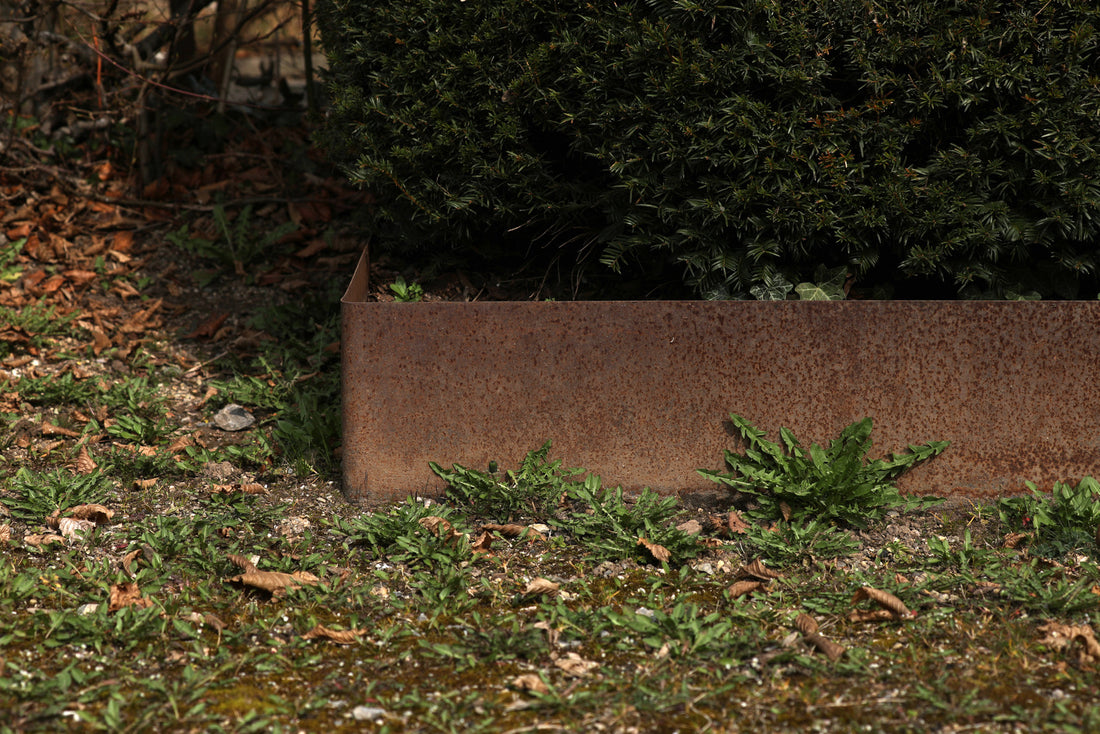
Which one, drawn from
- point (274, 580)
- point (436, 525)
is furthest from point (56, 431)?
point (436, 525)

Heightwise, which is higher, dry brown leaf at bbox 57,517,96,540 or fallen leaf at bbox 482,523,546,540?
fallen leaf at bbox 482,523,546,540

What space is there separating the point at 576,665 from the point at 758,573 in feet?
2.26

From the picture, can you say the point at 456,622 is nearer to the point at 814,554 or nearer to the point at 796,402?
the point at 814,554

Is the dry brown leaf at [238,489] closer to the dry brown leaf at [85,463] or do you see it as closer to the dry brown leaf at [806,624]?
the dry brown leaf at [85,463]

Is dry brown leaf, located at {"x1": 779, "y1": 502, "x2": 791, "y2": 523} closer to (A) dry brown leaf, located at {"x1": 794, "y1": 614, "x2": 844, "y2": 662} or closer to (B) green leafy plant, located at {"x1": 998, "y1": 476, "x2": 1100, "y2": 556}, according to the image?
(A) dry brown leaf, located at {"x1": 794, "y1": 614, "x2": 844, "y2": 662}

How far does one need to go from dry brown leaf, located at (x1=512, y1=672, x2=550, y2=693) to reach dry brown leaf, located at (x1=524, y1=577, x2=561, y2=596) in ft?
1.34

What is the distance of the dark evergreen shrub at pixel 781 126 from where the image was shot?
2975mm

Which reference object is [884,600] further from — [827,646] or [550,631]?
[550,631]

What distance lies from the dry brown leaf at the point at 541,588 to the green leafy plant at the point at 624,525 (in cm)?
25

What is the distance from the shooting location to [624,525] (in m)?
3.02

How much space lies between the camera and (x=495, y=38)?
10.8ft

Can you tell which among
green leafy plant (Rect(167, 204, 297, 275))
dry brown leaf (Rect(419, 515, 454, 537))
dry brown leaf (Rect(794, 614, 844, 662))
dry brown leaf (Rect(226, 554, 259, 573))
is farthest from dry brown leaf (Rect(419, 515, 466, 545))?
green leafy plant (Rect(167, 204, 297, 275))

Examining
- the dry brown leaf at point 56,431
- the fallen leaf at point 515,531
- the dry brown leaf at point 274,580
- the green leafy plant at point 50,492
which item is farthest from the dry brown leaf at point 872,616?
the dry brown leaf at point 56,431

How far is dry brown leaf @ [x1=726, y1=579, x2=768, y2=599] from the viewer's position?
8.74 feet
